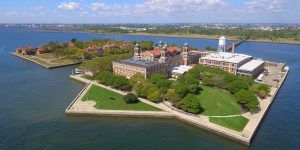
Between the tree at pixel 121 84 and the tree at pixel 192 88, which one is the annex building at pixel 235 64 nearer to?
the tree at pixel 192 88

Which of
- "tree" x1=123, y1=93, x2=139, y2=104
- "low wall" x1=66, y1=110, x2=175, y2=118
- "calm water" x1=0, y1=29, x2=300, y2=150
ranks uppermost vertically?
"tree" x1=123, y1=93, x2=139, y2=104

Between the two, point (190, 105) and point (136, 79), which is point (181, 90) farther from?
point (136, 79)

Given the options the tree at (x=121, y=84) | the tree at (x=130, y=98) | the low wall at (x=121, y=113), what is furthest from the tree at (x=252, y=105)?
the tree at (x=121, y=84)

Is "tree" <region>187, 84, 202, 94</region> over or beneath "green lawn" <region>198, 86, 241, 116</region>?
over

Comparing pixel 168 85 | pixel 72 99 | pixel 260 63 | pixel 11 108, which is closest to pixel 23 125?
pixel 11 108

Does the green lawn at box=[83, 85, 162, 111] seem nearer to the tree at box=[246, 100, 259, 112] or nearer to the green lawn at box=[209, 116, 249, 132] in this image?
the green lawn at box=[209, 116, 249, 132]

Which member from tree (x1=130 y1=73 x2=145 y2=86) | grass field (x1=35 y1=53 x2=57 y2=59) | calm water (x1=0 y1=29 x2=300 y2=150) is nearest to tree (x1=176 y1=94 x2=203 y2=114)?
calm water (x1=0 y1=29 x2=300 y2=150)

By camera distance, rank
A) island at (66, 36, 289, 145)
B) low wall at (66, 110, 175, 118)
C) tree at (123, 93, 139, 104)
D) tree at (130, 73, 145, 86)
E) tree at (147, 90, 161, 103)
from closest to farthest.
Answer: island at (66, 36, 289, 145)
low wall at (66, 110, 175, 118)
tree at (123, 93, 139, 104)
tree at (147, 90, 161, 103)
tree at (130, 73, 145, 86)

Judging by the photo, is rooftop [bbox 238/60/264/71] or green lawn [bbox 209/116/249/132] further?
rooftop [bbox 238/60/264/71]

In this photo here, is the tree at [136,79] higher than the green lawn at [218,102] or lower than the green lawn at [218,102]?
higher
